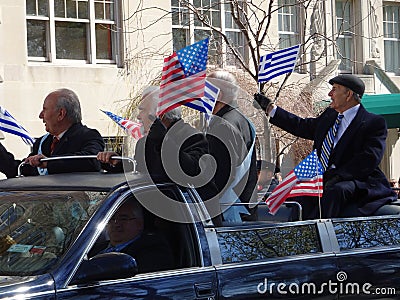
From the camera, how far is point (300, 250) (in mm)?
5754

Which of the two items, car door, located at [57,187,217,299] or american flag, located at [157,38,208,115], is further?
american flag, located at [157,38,208,115]

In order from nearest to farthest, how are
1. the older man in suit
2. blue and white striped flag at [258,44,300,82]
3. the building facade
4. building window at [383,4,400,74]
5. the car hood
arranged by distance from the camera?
the car hood < the older man in suit < blue and white striped flag at [258,44,300,82] < the building facade < building window at [383,4,400,74]

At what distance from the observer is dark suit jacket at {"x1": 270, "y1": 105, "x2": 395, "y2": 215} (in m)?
6.83

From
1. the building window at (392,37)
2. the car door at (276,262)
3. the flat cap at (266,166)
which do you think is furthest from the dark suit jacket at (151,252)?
the building window at (392,37)

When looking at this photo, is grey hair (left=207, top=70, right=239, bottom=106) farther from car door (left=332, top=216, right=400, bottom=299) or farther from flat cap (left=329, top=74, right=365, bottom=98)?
car door (left=332, top=216, right=400, bottom=299)

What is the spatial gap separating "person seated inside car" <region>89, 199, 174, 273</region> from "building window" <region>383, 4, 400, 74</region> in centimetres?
1884

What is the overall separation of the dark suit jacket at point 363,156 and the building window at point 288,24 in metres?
13.2

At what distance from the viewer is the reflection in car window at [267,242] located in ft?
17.8

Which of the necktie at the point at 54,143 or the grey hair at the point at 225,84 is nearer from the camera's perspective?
the grey hair at the point at 225,84

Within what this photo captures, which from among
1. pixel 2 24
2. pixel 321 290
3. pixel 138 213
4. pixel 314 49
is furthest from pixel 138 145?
pixel 314 49

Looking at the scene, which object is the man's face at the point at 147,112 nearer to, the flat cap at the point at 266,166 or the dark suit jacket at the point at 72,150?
the dark suit jacket at the point at 72,150

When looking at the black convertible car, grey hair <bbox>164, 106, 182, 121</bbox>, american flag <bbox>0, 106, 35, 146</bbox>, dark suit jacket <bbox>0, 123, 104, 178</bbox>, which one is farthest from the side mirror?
american flag <bbox>0, 106, 35, 146</bbox>

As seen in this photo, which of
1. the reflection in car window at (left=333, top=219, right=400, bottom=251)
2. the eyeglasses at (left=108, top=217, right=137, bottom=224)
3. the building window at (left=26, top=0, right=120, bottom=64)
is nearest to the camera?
the eyeglasses at (left=108, top=217, right=137, bottom=224)

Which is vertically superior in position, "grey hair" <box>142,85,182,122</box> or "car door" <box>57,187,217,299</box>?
"grey hair" <box>142,85,182,122</box>
